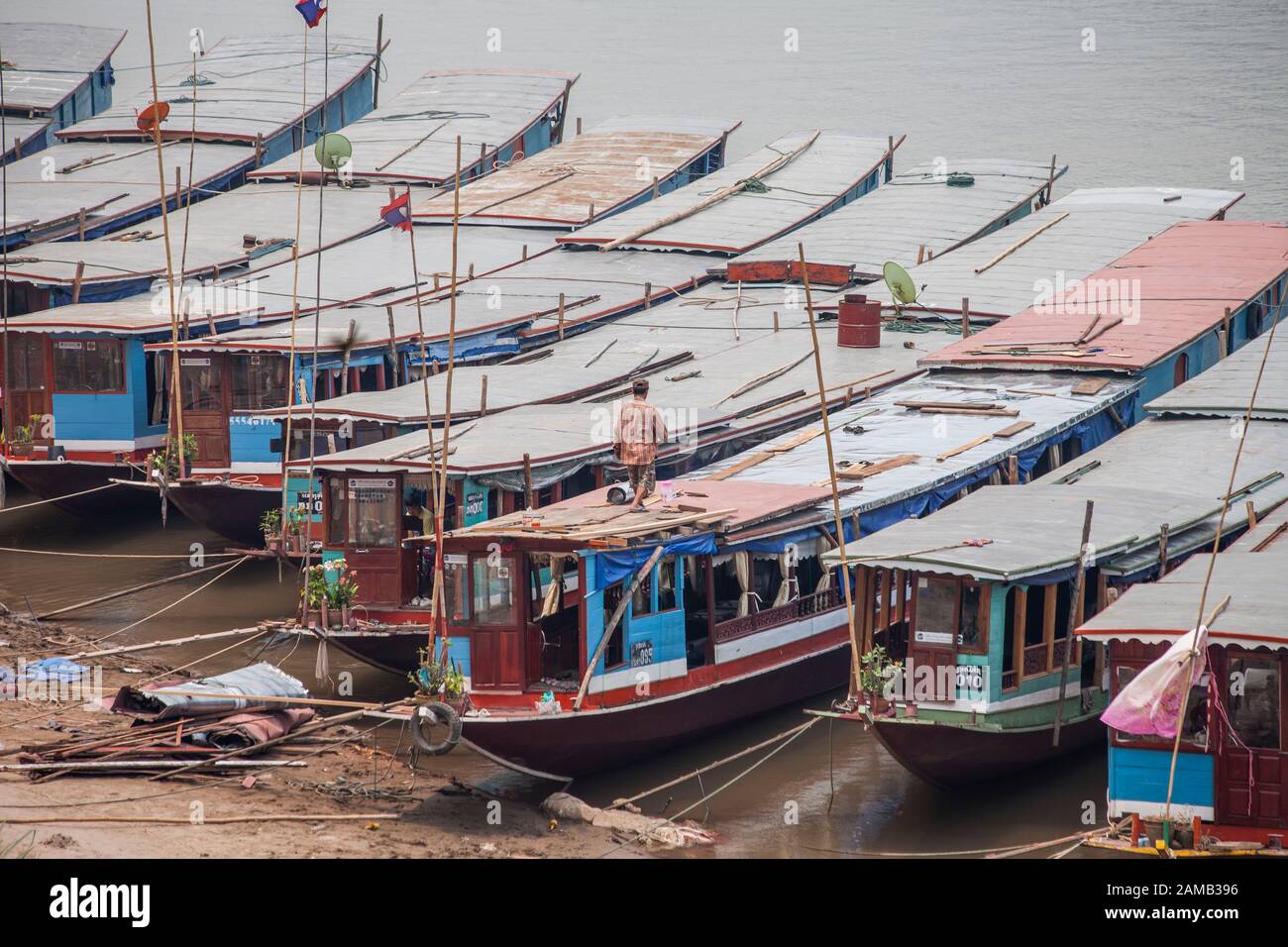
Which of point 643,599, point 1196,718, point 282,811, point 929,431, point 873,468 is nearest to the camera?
point 1196,718

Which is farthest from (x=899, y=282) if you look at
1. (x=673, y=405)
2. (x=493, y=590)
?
(x=493, y=590)

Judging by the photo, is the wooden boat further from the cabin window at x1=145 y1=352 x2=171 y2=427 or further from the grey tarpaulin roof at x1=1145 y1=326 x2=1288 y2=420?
the cabin window at x1=145 y1=352 x2=171 y2=427

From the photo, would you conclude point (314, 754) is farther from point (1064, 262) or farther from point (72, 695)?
point (1064, 262)

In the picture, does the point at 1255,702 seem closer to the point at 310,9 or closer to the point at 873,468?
the point at 873,468

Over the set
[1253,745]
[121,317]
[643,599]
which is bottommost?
[1253,745]

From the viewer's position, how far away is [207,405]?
71.8ft

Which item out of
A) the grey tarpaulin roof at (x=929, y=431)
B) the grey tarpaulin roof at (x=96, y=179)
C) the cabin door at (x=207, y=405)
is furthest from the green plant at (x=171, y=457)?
the grey tarpaulin roof at (x=96, y=179)

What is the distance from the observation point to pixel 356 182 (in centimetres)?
3303

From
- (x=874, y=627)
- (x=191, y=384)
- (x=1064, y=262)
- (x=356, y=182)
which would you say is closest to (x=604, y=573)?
(x=874, y=627)

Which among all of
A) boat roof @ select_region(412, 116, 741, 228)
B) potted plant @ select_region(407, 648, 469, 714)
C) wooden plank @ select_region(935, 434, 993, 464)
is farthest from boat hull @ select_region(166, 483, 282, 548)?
boat roof @ select_region(412, 116, 741, 228)

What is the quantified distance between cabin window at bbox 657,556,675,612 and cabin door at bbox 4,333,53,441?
422 inches

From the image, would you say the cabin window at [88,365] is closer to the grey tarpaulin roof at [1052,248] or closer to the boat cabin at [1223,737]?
the grey tarpaulin roof at [1052,248]

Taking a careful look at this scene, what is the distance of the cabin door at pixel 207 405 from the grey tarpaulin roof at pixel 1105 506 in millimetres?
9554

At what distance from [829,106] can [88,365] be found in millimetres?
34030
